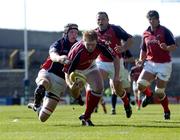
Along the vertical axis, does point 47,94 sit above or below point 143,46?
below

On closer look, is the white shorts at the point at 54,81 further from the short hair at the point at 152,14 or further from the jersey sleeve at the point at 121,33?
the short hair at the point at 152,14

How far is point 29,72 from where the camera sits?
5538 centimetres

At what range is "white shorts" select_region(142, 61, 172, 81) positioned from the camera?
1659cm

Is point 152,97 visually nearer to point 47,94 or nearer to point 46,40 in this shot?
point 47,94

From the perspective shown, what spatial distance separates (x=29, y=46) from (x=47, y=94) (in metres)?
52.2

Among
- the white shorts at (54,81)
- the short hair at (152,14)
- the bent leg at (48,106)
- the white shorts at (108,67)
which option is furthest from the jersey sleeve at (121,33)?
the bent leg at (48,106)

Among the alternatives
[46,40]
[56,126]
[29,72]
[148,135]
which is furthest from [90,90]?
[46,40]

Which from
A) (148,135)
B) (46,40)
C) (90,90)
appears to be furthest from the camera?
(46,40)

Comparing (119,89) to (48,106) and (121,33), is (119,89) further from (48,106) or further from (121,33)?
(48,106)

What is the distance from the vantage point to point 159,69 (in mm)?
16625

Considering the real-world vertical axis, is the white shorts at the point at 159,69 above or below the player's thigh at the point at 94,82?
above

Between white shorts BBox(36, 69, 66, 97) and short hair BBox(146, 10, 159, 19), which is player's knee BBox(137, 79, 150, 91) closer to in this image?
short hair BBox(146, 10, 159, 19)

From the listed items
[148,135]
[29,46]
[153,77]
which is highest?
[29,46]

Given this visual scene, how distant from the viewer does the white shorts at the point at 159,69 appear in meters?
16.6
